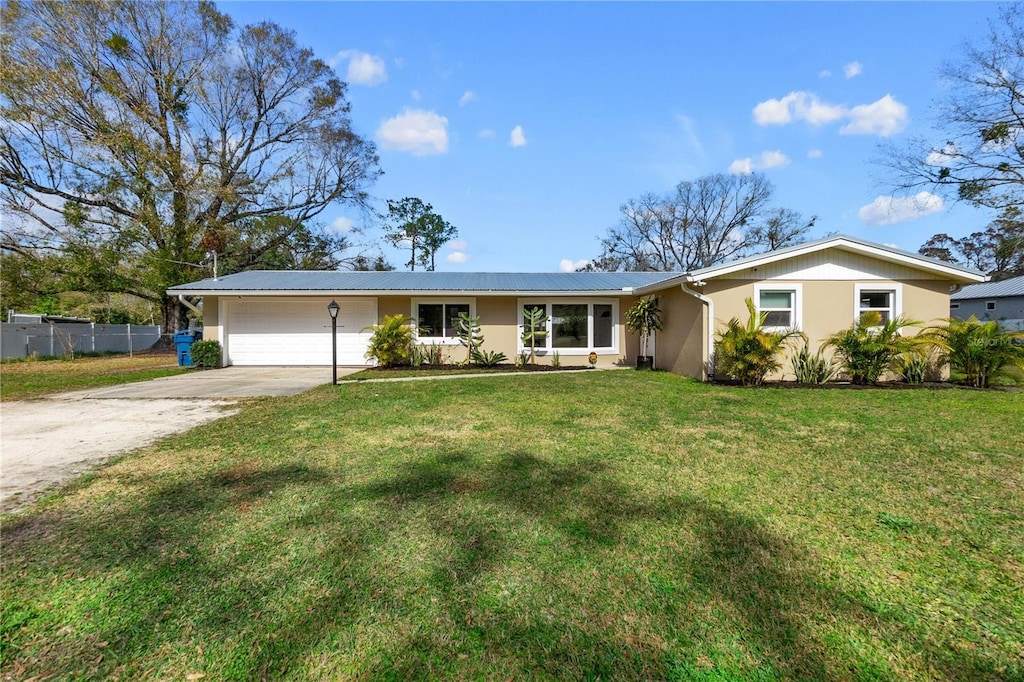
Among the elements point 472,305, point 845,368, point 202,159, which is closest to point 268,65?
point 202,159

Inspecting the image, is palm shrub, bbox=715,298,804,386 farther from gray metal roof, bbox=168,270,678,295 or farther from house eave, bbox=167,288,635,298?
gray metal roof, bbox=168,270,678,295

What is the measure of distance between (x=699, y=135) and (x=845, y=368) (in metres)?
11.4

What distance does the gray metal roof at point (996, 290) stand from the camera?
2402cm

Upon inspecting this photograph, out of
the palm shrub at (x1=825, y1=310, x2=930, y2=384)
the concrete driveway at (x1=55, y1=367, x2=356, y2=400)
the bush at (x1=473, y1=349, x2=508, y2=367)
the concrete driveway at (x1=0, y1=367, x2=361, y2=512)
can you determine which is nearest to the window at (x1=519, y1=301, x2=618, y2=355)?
the bush at (x1=473, y1=349, x2=508, y2=367)

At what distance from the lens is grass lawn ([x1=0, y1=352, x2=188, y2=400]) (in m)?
8.76

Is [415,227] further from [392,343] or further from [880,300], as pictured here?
[880,300]

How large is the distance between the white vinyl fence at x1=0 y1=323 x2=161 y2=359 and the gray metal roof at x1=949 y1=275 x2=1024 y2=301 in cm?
4219

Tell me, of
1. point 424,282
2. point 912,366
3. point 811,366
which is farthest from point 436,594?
point 424,282

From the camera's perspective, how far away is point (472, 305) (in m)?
12.9

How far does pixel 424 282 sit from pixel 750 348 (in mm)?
9109

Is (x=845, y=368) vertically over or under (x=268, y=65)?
under

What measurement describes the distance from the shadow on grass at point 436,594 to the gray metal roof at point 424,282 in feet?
31.3

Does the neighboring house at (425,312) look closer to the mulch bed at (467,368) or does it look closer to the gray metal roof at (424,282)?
the gray metal roof at (424,282)

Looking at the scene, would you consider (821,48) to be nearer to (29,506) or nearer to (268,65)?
(29,506)
